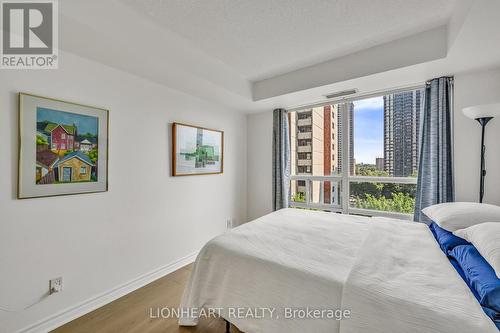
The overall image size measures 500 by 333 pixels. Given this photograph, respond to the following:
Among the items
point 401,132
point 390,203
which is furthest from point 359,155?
point 390,203

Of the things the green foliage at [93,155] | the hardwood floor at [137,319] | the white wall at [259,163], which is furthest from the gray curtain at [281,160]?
the green foliage at [93,155]

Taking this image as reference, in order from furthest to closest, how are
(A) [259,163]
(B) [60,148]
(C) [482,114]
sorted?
(A) [259,163], (C) [482,114], (B) [60,148]

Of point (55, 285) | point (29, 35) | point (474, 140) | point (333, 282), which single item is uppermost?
point (29, 35)

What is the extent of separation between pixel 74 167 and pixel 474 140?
3.92m

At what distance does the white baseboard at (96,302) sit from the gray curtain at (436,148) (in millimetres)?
3074

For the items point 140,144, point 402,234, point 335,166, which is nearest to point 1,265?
point 140,144

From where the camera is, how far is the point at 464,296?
1007mm

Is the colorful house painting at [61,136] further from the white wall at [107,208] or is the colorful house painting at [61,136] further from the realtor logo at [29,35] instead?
the realtor logo at [29,35]

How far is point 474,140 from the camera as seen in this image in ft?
7.54

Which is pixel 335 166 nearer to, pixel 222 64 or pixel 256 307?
pixel 222 64

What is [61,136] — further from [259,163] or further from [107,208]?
[259,163]

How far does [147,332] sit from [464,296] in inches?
81.8

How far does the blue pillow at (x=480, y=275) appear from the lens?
37.8 inches

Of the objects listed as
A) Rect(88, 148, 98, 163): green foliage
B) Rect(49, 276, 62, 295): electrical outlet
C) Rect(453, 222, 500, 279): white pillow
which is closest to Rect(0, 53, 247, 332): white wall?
Rect(49, 276, 62, 295): electrical outlet
